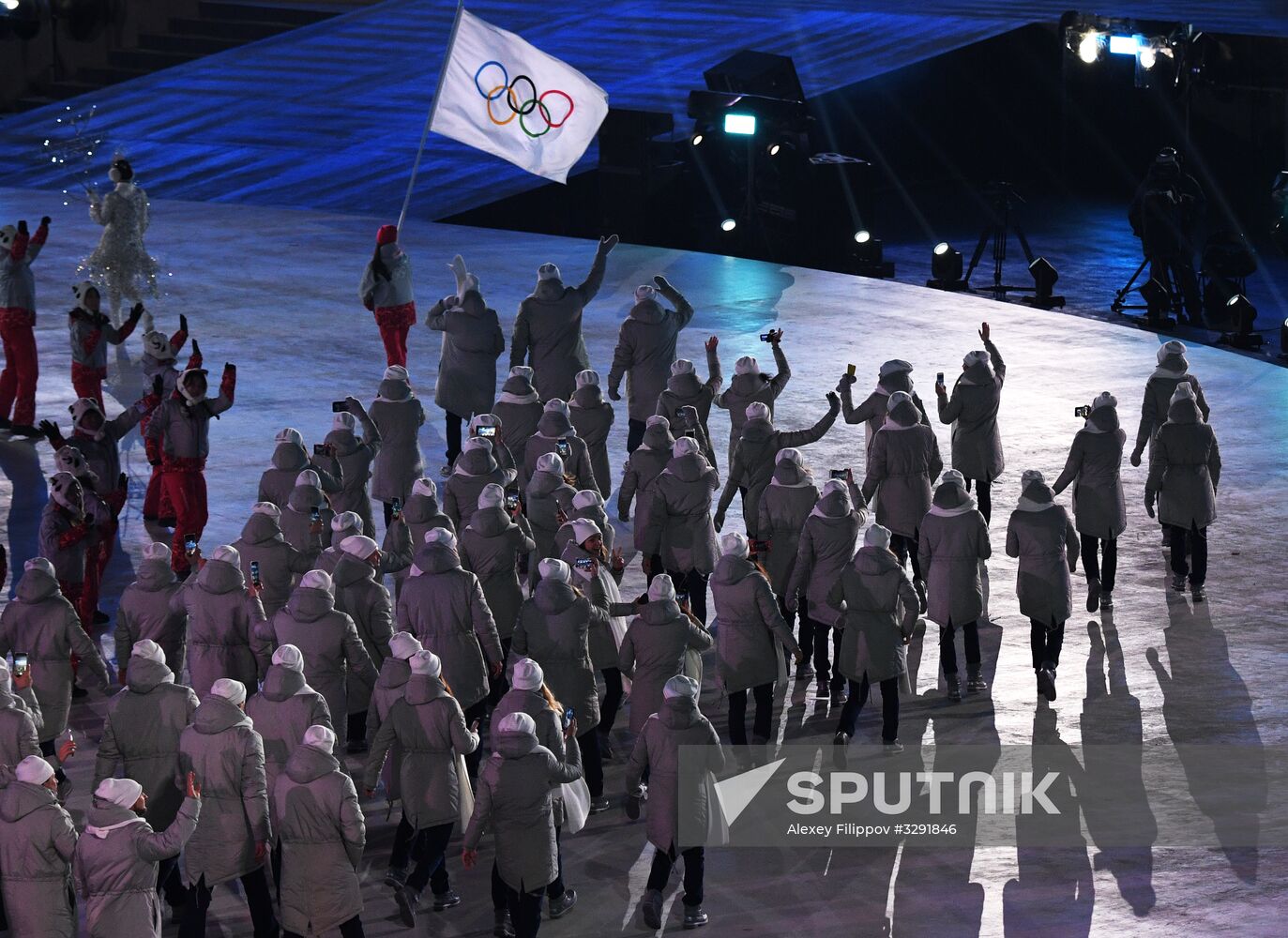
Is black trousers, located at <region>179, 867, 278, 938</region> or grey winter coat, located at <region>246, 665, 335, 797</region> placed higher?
grey winter coat, located at <region>246, 665, 335, 797</region>

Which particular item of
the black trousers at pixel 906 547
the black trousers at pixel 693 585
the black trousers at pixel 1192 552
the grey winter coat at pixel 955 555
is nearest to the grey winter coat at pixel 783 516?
the black trousers at pixel 693 585

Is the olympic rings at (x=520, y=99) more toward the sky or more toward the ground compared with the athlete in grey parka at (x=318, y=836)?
more toward the sky

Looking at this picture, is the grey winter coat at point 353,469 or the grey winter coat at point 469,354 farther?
the grey winter coat at point 469,354

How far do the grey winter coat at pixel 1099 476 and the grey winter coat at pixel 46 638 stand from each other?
22.1ft

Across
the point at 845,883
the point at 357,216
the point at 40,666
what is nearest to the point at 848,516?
the point at 845,883

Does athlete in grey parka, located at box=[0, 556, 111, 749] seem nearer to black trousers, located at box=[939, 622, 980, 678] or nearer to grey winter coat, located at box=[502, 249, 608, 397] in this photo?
black trousers, located at box=[939, 622, 980, 678]

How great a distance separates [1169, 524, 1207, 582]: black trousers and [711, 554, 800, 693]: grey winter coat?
419 cm

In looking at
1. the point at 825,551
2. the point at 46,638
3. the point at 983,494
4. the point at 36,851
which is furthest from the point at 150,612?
the point at 983,494

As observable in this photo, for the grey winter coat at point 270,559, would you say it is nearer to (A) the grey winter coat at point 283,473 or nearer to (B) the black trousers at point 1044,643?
(A) the grey winter coat at point 283,473

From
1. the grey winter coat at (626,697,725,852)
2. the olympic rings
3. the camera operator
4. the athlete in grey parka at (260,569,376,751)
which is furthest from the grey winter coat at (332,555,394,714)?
the camera operator

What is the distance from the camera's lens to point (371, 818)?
1080 centimetres

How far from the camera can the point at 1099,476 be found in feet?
45.6

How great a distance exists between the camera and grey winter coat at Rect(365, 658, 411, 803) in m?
9.88

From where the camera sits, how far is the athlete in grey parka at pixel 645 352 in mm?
16391
